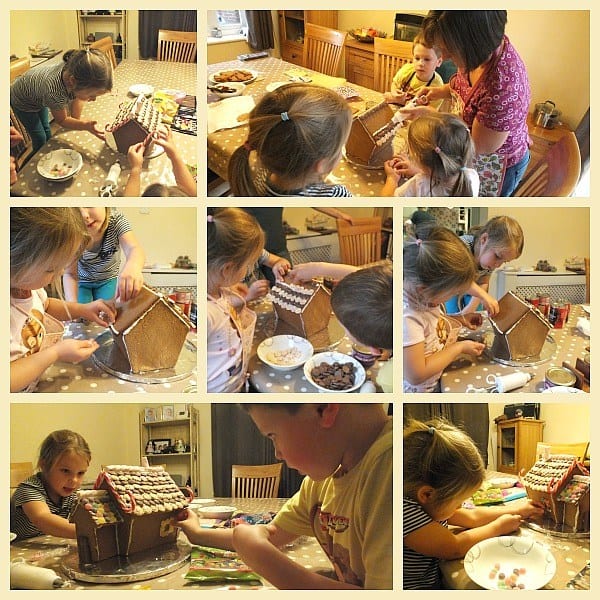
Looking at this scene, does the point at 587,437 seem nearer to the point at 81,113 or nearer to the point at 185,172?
the point at 185,172

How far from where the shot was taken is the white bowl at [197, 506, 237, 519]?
1.77 metres

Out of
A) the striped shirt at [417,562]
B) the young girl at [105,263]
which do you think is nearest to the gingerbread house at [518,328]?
the striped shirt at [417,562]

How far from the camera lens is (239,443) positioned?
1.75m

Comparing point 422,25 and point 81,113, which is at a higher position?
point 422,25

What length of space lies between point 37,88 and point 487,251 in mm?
869

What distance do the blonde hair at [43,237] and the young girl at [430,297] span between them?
597 millimetres

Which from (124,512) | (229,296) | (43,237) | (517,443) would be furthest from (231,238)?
(517,443)

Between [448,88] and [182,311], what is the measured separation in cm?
63

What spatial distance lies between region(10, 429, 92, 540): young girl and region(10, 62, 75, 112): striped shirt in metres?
0.62

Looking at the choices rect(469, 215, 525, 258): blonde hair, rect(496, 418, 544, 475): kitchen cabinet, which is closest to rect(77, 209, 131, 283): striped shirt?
rect(469, 215, 525, 258): blonde hair

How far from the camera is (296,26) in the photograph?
1697 mm

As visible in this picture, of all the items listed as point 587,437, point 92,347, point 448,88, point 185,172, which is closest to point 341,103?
point 448,88

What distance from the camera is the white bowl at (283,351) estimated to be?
1719mm

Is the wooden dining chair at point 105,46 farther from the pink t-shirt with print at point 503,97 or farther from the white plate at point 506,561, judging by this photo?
the white plate at point 506,561
